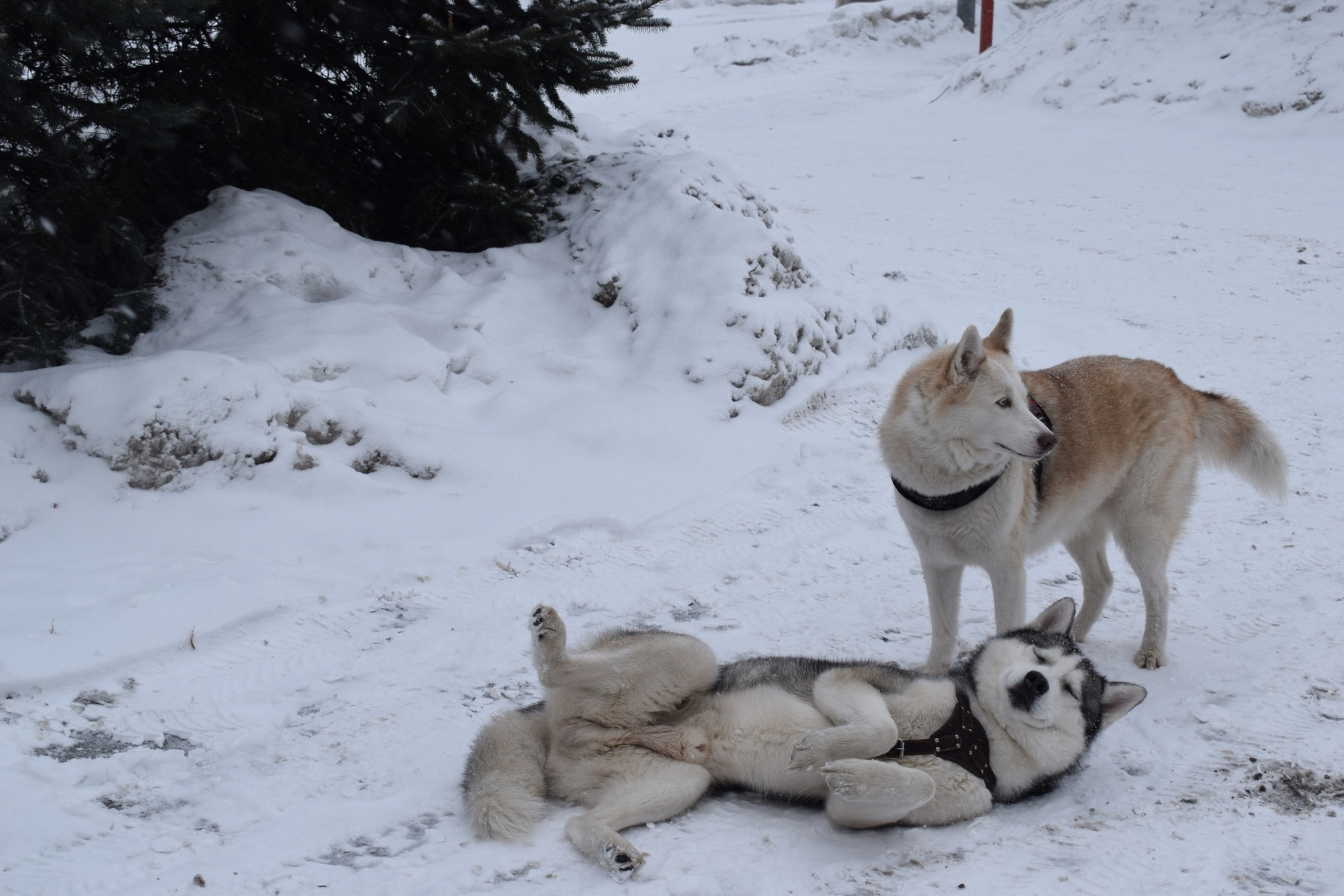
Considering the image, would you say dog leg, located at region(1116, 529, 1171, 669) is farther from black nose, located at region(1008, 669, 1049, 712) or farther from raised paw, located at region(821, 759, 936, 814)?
raised paw, located at region(821, 759, 936, 814)

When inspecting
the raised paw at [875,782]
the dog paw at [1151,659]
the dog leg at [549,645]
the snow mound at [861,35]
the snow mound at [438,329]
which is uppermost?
the snow mound at [861,35]

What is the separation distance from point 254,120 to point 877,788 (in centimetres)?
570

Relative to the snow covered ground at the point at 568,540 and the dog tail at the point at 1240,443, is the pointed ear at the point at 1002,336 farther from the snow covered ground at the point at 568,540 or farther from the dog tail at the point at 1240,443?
the snow covered ground at the point at 568,540

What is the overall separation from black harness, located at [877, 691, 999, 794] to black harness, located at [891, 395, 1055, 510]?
3.13 feet

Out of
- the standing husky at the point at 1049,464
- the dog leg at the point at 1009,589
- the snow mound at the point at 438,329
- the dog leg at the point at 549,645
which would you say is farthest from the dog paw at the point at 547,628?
the snow mound at the point at 438,329

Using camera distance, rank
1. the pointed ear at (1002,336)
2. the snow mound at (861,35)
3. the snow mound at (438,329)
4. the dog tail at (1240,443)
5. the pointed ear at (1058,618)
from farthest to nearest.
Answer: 1. the snow mound at (861,35)
2. the snow mound at (438,329)
3. the dog tail at (1240,443)
4. the pointed ear at (1002,336)
5. the pointed ear at (1058,618)

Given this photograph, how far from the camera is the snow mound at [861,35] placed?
23.8 meters

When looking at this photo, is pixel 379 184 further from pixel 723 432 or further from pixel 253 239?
pixel 723 432

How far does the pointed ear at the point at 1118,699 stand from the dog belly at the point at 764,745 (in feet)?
3.41

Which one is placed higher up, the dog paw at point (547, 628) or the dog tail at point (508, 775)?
the dog paw at point (547, 628)

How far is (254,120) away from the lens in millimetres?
5949

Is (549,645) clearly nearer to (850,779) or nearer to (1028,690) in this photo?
(850,779)

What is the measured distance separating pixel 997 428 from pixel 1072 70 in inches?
646

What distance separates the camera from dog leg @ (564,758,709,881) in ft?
8.40
